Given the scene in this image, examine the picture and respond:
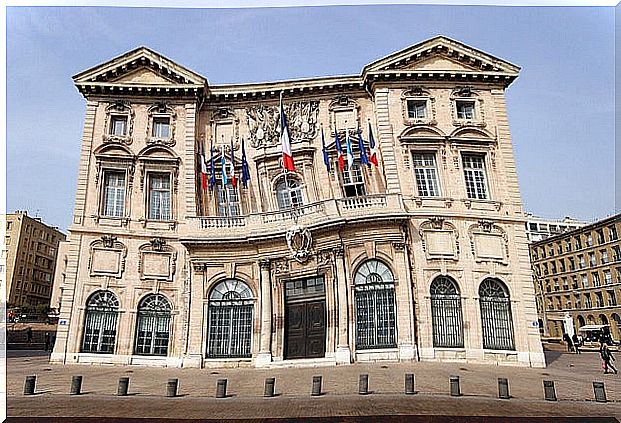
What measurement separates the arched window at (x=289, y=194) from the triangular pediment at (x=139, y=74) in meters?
4.12

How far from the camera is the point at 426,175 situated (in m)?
14.2

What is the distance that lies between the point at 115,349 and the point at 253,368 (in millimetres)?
3952

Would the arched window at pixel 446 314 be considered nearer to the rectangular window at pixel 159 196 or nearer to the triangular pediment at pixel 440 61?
the triangular pediment at pixel 440 61

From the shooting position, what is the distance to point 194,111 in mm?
15125

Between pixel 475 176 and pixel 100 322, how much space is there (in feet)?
39.0

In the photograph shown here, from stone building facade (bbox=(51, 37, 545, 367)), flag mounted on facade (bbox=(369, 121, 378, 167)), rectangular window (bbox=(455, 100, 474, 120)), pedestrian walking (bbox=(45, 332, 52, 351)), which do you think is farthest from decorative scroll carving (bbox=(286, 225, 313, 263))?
pedestrian walking (bbox=(45, 332, 52, 351))

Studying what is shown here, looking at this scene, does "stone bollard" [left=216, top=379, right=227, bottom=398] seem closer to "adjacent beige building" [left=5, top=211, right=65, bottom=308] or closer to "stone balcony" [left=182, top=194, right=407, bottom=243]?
"stone balcony" [left=182, top=194, right=407, bottom=243]

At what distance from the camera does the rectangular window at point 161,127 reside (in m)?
15.1

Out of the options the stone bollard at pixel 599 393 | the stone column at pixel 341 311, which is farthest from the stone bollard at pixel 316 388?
the stone bollard at pixel 599 393

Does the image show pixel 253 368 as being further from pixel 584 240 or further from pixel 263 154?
pixel 584 240

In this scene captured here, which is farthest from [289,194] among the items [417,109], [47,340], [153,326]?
[47,340]

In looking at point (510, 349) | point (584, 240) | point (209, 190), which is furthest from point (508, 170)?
point (209, 190)

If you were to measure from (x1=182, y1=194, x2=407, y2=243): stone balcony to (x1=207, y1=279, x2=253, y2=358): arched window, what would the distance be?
1.53 meters

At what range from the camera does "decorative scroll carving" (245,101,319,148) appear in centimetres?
1519
